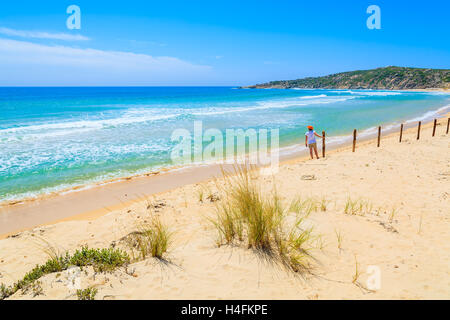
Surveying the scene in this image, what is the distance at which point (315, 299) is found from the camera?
3.17 metres

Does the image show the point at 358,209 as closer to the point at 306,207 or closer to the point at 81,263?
the point at 306,207

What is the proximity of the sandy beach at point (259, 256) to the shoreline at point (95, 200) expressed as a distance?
0.04 metres

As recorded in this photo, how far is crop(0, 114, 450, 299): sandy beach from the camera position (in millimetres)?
3348

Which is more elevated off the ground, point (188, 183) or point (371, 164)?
point (371, 164)

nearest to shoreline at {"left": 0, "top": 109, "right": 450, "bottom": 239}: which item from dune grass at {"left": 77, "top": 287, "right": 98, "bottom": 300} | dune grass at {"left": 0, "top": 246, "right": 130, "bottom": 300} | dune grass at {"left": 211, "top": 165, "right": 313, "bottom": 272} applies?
dune grass at {"left": 0, "top": 246, "right": 130, "bottom": 300}

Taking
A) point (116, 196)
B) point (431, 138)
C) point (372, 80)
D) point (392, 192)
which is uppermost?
point (372, 80)

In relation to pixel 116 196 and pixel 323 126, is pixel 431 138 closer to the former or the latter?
pixel 323 126

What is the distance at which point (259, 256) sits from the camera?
3.91 m

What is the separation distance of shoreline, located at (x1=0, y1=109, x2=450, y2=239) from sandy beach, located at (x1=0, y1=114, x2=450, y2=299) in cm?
4

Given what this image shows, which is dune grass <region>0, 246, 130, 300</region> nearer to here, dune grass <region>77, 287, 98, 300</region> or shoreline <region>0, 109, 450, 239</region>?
dune grass <region>77, 287, 98, 300</region>
